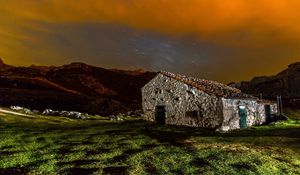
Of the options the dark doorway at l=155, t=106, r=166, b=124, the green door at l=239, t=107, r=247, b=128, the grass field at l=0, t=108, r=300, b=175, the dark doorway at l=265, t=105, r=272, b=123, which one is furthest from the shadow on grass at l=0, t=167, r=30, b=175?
the dark doorway at l=265, t=105, r=272, b=123

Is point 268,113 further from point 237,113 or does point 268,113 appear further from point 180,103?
point 180,103

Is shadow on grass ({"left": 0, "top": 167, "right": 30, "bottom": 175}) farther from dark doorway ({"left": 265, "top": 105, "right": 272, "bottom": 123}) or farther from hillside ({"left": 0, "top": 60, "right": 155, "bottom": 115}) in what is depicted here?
hillside ({"left": 0, "top": 60, "right": 155, "bottom": 115})

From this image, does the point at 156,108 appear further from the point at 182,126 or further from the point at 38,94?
the point at 38,94

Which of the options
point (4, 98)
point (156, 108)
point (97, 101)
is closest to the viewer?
point (156, 108)

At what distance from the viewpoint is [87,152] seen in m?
22.9

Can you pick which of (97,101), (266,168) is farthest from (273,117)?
(97,101)

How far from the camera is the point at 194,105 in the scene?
42938mm

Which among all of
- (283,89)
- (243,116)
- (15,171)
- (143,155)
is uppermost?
(283,89)

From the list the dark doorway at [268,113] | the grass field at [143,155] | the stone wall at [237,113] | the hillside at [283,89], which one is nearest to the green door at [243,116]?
the stone wall at [237,113]

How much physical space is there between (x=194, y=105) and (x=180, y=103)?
81.7 inches

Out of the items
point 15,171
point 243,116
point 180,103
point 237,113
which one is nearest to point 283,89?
point 243,116

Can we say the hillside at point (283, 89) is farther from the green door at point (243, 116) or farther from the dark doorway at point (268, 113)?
the green door at point (243, 116)

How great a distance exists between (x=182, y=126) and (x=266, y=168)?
23154 millimetres

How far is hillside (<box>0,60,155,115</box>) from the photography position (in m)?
75.7
